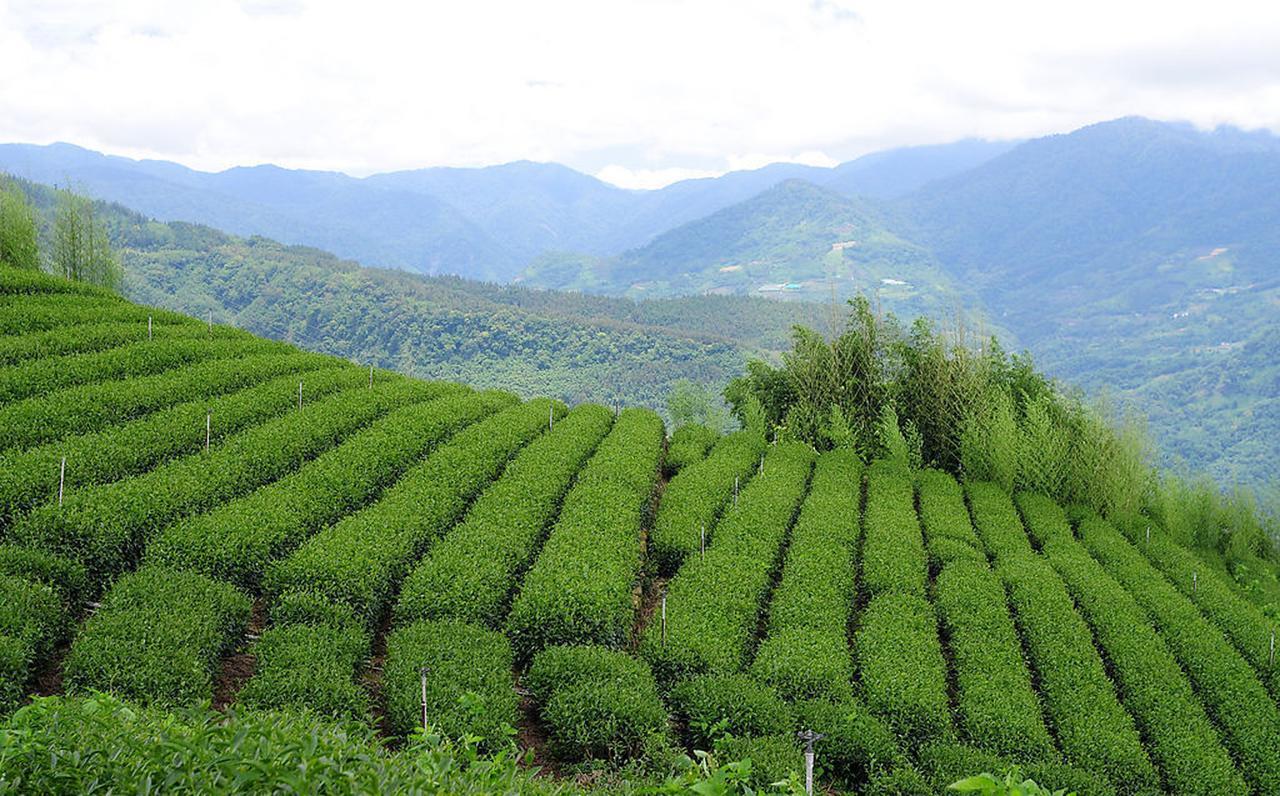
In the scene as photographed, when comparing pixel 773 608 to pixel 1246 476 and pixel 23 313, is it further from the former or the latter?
pixel 1246 476

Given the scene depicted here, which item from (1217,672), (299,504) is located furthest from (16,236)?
(1217,672)

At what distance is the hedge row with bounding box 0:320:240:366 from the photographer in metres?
18.8

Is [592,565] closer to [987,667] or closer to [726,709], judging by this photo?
[726,709]

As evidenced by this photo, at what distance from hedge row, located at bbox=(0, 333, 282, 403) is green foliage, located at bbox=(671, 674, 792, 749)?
50.9ft

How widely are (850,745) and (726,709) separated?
1638mm

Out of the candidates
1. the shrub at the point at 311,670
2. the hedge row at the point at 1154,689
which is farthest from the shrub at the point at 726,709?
the hedge row at the point at 1154,689

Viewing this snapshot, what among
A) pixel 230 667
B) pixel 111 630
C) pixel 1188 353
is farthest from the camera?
pixel 1188 353

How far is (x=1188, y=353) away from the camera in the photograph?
546ft

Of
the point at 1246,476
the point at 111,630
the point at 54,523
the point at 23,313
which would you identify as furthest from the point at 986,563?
the point at 1246,476

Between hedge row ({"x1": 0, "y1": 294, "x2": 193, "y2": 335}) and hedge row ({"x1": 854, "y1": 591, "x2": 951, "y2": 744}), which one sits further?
hedge row ({"x1": 0, "y1": 294, "x2": 193, "y2": 335})

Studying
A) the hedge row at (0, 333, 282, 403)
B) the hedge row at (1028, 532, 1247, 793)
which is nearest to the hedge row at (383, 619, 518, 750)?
the hedge row at (1028, 532, 1247, 793)

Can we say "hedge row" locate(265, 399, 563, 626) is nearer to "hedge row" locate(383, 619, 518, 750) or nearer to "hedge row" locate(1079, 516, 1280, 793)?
"hedge row" locate(383, 619, 518, 750)

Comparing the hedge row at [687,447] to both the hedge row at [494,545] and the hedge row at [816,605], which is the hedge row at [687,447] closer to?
the hedge row at [494,545]

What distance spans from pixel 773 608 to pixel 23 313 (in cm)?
2105
